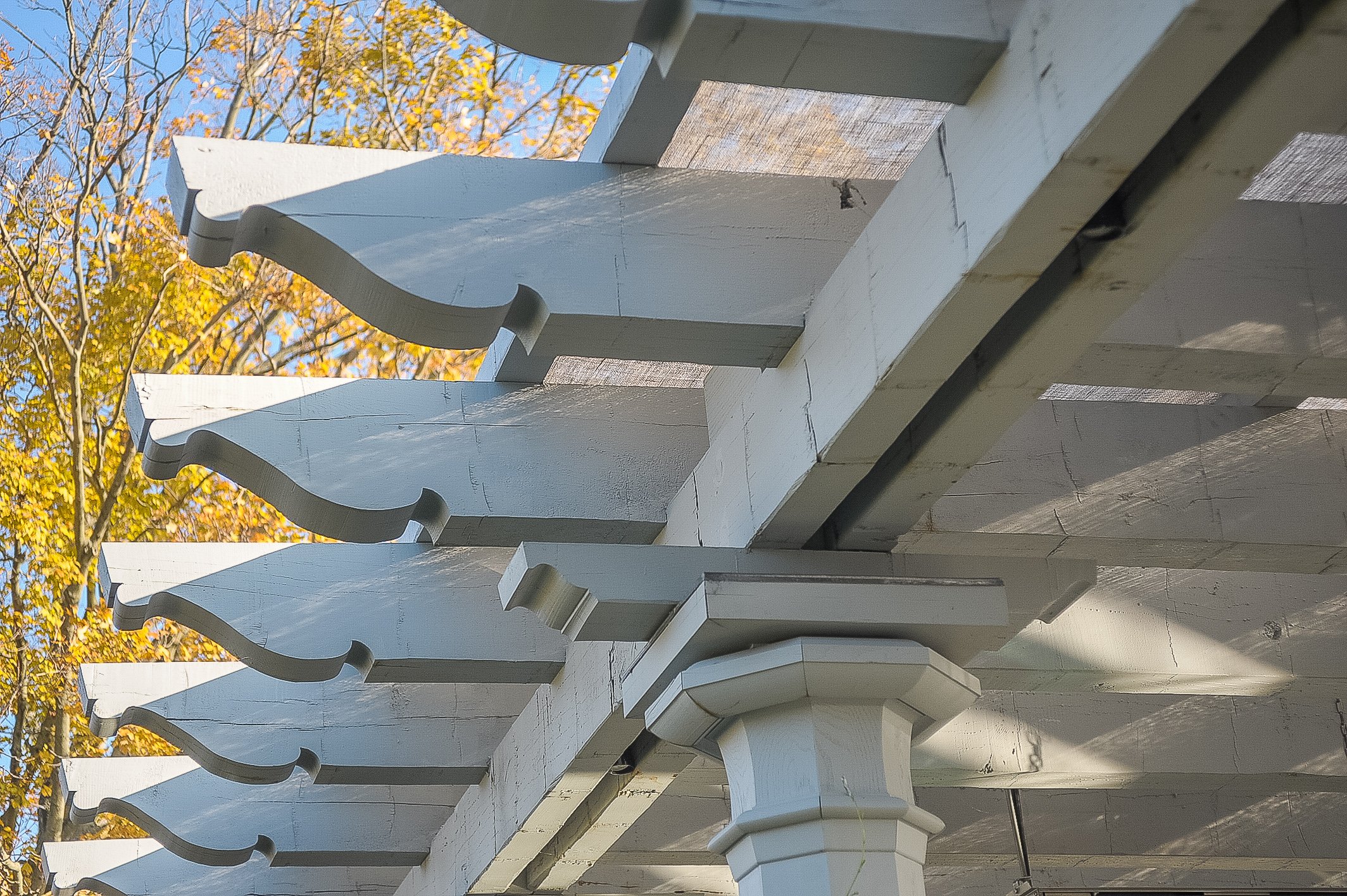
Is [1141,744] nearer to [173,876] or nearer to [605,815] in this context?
[605,815]

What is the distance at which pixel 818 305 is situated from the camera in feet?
10.9

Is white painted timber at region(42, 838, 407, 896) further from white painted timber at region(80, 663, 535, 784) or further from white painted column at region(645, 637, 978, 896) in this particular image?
white painted column at region(645, 637, 978, 896)

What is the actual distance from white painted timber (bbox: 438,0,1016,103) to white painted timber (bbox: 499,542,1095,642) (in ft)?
4.33

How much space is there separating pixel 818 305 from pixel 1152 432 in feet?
3.58

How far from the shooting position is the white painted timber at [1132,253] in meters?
2.07

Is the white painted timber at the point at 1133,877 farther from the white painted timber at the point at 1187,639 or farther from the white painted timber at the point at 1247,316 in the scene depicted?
the white painted timber at the point at 1247,316

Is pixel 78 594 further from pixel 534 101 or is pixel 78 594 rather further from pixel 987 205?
pixel 987 205

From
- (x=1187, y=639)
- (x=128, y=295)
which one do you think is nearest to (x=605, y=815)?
(x=1187, y=639)

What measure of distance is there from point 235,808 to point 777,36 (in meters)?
5.96

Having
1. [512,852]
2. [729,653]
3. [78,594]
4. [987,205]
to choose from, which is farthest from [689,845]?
[78,594]

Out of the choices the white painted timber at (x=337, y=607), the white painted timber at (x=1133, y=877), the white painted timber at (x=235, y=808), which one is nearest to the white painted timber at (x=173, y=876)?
the white painted timber at (x=235, y=808)

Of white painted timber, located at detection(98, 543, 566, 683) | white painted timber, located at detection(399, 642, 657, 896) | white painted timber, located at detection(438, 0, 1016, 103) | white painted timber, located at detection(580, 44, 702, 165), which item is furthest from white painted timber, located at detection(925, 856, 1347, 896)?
white painted timber, located at detection(438, 0, 1016, 103)

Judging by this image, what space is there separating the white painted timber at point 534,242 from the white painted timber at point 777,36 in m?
0.81

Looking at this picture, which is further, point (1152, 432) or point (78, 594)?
point (78, 594)
